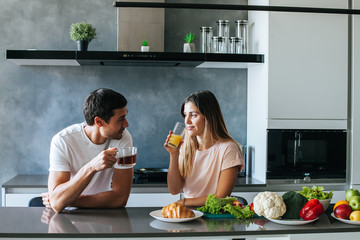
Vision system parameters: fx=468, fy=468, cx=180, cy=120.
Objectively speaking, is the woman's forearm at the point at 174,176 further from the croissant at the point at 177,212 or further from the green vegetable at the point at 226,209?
Result: the croissant at the point at 177,212

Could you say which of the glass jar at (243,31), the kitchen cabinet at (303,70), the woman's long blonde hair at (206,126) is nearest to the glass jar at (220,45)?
the glass jar at (243,31)

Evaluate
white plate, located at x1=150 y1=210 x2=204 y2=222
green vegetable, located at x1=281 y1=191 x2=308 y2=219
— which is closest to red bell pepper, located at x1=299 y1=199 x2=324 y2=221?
green vegetable, located at x1=281 y1=191 x2=308 y2=219

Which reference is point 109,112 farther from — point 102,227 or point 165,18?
point 165,18

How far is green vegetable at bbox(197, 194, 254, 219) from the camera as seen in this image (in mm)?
2293

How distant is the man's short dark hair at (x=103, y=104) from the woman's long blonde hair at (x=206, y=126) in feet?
1.66

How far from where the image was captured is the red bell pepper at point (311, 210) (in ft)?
7.23

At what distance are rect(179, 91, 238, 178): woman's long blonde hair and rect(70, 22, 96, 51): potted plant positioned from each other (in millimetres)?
1315

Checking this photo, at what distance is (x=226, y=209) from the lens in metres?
2.32

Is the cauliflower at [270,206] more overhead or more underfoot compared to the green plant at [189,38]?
more underfoot

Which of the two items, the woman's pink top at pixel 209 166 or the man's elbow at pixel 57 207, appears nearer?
the man's elbow at pixel 57 207

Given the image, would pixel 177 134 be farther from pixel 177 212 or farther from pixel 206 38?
pixel 206 38

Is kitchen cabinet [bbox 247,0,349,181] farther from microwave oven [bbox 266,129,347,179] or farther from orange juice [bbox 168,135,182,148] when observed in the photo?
orange juice [bbox 168,135,182,148]

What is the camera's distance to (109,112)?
2619 millimetres

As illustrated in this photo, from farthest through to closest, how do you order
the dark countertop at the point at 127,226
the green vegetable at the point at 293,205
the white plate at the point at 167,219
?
the green vegetable at the point at 293,205, the white plate at the point at 167,219, the dark countertop at the point at 127,226
